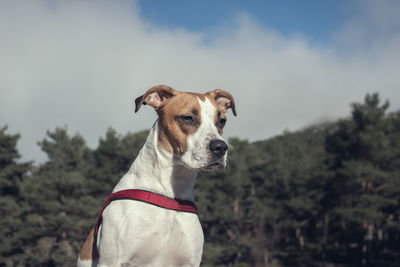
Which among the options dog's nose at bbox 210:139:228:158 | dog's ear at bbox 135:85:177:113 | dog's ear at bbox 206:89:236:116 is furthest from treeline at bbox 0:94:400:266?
dog's nose at bbox 210:139:228:158

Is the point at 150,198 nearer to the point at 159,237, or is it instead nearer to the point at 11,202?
the point at 159,237

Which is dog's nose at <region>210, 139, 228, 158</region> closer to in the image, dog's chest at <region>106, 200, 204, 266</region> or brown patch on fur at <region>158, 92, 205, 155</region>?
brown patch on fur at <region>158, 92, 205, 155</region>

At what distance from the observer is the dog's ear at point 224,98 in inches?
252

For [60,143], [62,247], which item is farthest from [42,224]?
[60,143]

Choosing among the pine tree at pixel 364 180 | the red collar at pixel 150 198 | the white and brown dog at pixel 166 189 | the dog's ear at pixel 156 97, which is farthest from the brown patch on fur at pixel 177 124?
the pine tree at pixel 364 180

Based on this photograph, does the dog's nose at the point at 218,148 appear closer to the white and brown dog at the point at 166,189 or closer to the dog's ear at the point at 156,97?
the white and brown dog at the point at 166,189

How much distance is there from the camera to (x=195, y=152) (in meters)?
5.06

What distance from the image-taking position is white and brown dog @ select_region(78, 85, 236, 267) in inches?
191

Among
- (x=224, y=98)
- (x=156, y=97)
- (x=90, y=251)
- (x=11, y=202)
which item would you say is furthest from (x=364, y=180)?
(x=90, y=251)

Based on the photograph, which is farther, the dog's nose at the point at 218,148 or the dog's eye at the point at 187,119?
the dog's eye at the point at 187,119

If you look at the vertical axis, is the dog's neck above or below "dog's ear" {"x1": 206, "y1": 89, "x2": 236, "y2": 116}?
below

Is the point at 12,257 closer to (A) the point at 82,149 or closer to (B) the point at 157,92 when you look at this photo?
(A) the point at 82,149

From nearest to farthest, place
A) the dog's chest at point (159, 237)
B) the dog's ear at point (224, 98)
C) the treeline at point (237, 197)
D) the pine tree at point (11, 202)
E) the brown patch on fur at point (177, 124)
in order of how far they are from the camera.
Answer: the dog's chest at point (159, 237) < the brown patch on fur at point (177, 124) < the dog's ear at point (224, 98) < the pine tree at point (11, 202) < the treeline at point (237, 197)

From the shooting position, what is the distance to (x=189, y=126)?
5.23 metres
